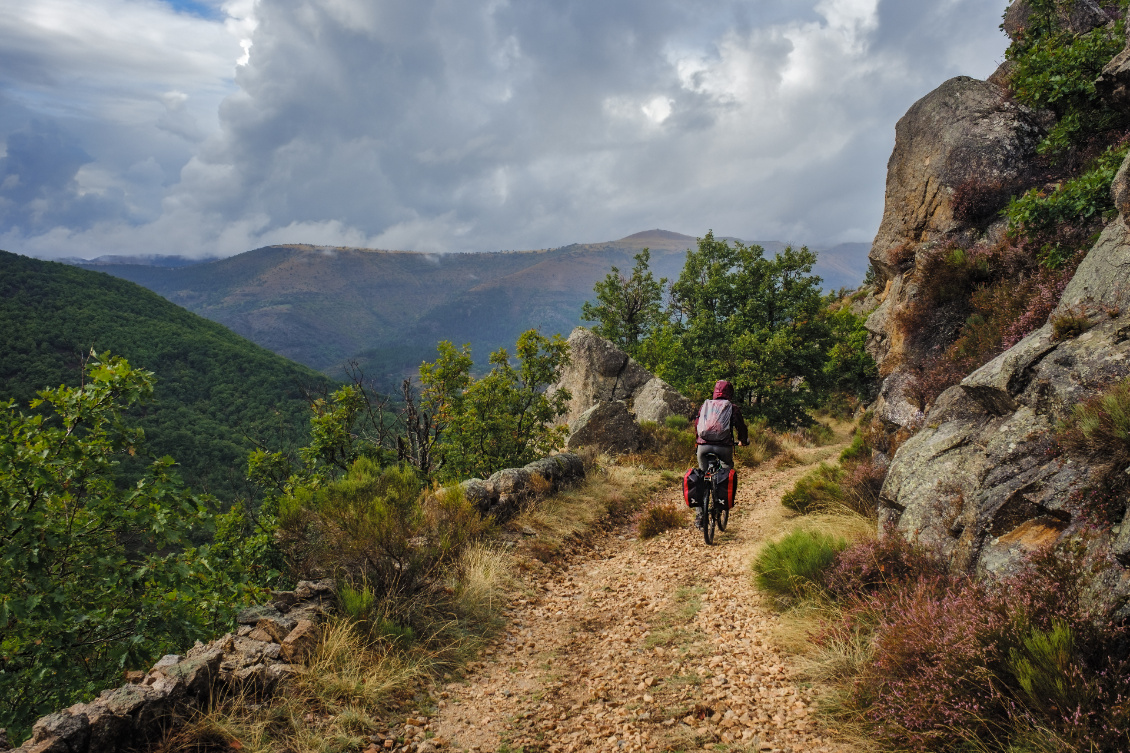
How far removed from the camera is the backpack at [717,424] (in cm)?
873

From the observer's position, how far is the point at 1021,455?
16.4 ft

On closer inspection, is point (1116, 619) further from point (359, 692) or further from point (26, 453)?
point (26, 453)

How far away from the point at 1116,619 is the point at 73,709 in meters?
6.65

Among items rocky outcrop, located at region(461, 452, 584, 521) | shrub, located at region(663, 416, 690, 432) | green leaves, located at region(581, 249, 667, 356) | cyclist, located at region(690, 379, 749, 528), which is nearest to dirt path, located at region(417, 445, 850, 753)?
cyclist, located at region(690, 379, 749, 528)

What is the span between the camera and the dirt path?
4242 mm

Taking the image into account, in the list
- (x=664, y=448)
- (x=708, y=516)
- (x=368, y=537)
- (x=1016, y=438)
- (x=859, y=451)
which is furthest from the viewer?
(x=664, y=448)

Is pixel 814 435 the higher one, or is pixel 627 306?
pixel 627 306

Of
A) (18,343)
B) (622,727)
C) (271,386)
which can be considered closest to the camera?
(622,727)

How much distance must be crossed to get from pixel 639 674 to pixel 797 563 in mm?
2351

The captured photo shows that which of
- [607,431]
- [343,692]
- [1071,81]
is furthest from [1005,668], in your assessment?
[607,431]

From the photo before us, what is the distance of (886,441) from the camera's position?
920cm

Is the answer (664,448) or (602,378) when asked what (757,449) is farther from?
(602,378)

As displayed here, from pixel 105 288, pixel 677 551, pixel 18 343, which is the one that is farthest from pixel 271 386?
pixel 677 551

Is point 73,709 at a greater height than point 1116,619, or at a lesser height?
lesser
